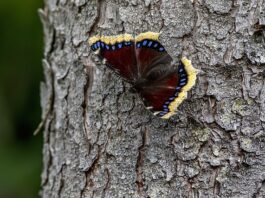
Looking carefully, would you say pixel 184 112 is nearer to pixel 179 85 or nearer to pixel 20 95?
pixel 179 85

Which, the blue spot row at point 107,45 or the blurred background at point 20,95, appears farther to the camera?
the blurred background at point 20,95

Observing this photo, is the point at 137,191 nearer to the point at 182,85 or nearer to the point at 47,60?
the point at 182,85

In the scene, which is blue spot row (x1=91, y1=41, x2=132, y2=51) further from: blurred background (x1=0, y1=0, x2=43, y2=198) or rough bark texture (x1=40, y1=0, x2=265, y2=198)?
blurred background (x1=0, y1=0, x2=43, y2=198)

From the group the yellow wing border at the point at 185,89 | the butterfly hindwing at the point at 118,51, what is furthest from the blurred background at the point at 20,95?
the yellow wing border at the point at 185,89

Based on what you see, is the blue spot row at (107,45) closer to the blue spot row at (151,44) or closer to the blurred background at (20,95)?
the blue spot row at (151,44)

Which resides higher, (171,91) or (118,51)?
(118,51)

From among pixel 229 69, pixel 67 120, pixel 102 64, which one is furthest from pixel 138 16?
pixel 67 120

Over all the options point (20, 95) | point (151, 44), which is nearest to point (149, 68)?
point (151, 44)
